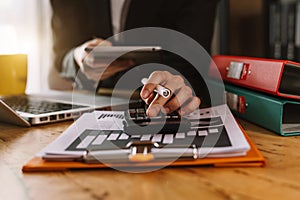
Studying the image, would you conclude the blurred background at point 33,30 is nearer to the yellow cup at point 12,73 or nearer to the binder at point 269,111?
the yellow cup at point 12,73

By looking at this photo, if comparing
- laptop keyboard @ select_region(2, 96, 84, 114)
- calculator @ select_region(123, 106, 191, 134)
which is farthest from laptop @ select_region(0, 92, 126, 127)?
calculator @ select_region(123, 106, 191, 134)

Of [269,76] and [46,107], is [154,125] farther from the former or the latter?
[46,107]

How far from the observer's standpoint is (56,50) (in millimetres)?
1476

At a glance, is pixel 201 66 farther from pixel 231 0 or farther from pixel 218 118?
pixel 231 0

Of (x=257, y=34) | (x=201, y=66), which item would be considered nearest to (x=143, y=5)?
(x=201, y=66)

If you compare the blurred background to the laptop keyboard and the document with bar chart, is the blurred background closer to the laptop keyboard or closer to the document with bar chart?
the laptop keyboard

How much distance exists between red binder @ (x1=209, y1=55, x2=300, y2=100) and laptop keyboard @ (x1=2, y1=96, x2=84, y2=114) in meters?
0.33

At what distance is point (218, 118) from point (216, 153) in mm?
187

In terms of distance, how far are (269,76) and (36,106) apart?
47 cm

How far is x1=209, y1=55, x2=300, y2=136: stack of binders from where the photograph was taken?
0.60m

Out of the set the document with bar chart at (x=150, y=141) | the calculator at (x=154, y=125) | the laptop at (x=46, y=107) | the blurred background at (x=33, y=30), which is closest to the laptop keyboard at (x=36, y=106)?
the laptop at (x=46, y=107)

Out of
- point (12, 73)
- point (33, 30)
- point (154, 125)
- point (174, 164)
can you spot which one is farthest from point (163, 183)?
point (33, 30)

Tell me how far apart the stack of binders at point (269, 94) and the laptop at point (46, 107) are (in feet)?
0.89

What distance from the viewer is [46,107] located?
2.59ft
